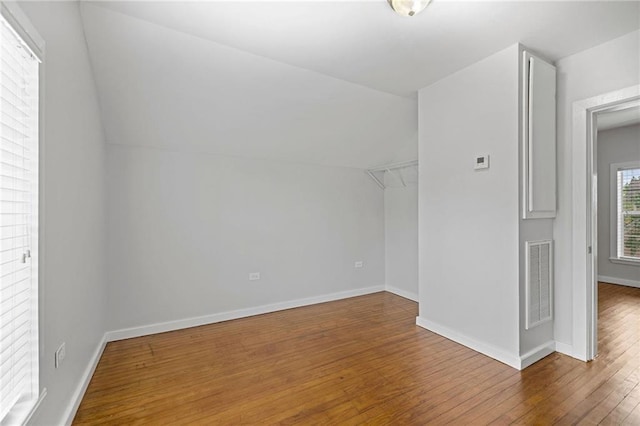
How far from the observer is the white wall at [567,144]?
97.1 inches

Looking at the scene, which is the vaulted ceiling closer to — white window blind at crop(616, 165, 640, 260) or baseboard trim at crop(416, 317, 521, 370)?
baseboard trim at crop(416, 317, 521, 370)

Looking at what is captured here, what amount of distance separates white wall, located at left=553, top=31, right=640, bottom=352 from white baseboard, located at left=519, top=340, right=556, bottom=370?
10cm

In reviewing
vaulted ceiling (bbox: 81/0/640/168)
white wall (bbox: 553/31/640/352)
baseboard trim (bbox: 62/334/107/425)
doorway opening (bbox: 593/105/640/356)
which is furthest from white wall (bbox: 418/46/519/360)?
doorway opening (bbox: 593/105/640/356)

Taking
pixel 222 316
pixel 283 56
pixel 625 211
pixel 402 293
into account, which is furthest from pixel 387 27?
pixel 625 211

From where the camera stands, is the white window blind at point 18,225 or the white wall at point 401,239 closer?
the white window blind at point 18,225

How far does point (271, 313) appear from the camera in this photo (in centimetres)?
380

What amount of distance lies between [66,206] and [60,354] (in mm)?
852

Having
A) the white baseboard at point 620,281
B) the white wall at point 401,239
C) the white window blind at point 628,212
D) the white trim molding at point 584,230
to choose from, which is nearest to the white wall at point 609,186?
A: the white baseboard at point 620,281

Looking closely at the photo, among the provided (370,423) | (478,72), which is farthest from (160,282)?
(478,72)

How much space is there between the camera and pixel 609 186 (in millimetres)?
5234

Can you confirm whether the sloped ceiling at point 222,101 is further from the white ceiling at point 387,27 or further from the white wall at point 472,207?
the white wall at point 472,207

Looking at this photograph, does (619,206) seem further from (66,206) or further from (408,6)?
(66,206)

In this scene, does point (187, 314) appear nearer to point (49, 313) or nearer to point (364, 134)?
point (49, 313)

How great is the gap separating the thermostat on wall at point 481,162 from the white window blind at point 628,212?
4.45m
